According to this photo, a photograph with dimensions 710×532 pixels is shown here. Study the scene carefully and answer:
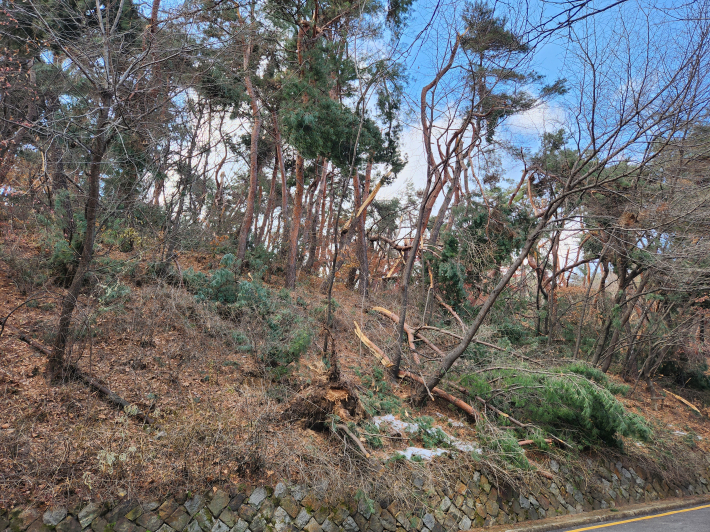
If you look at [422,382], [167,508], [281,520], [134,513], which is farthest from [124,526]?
[422,382]

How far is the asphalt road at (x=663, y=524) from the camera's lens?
6.84 m

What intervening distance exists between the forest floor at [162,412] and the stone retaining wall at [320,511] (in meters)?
0.18

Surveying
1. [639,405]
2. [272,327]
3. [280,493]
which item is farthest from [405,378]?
[639,405]

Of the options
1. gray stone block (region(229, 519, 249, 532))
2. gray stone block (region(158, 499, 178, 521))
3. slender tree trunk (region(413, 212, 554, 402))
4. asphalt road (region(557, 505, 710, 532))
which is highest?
slender tree trunk (region(413, 212, 554, 402))

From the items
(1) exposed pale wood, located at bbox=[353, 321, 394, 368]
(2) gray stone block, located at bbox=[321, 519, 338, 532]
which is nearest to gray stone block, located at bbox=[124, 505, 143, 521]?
(2) gray stone block, located at bbox=[321, 519, 338, 532]

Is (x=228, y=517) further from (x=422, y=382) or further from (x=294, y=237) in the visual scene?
(x=294, y=237)

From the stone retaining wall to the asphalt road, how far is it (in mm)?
433

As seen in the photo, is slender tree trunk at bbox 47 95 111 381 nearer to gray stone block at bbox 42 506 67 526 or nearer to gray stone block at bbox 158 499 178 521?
gray stone block at bbox 42 506 67 526

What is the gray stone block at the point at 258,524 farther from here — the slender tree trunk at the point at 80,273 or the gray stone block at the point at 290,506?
the slender tree trunk at the point at 80,273

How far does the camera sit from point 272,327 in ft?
28.4

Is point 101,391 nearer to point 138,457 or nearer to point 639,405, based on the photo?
point 138,457

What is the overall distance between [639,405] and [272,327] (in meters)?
12.9

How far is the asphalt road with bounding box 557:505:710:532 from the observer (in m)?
6.84

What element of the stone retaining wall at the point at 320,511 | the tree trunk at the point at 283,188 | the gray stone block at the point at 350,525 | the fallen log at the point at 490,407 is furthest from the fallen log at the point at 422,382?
the tree trunk at the point at 283,188
